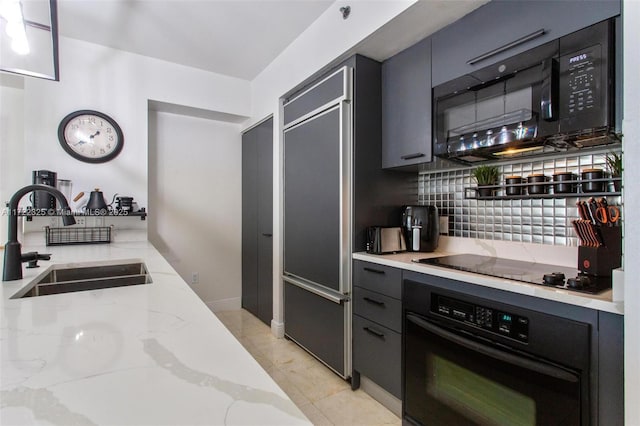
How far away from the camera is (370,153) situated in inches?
82.4

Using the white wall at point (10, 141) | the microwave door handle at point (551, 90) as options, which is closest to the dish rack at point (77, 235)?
the white wall at point (10, 141)

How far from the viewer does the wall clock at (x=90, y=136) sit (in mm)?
2635

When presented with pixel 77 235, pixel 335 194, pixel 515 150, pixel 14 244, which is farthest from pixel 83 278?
pixel 515 150

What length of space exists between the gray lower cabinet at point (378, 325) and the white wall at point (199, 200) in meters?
2.14

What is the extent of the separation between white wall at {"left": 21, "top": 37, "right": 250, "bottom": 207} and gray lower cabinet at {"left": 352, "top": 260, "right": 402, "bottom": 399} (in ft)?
7.38

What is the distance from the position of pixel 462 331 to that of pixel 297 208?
1.55m

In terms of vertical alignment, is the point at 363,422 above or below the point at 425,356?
below

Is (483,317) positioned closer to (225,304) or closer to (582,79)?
(582,79)

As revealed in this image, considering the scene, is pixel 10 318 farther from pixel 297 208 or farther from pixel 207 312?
pixel 297 208

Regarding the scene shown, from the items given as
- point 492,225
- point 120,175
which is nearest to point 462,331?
point 492,225

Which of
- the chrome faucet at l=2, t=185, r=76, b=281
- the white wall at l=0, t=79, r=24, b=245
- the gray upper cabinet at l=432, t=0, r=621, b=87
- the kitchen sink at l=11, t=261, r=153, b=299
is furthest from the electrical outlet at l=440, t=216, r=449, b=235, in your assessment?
the white wall at l=0, t=79, r=24, b=245

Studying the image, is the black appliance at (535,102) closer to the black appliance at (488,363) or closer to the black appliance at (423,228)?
the black appliance at (423,228)

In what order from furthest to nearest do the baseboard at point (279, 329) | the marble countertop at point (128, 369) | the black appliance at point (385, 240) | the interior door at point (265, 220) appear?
the interior door at point (265, 220) → the baseboard at point (279, 329) → the black appliance at point (385, 240) → the marble countertop at point (128, 369)

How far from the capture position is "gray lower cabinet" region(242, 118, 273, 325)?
312 centimetres
